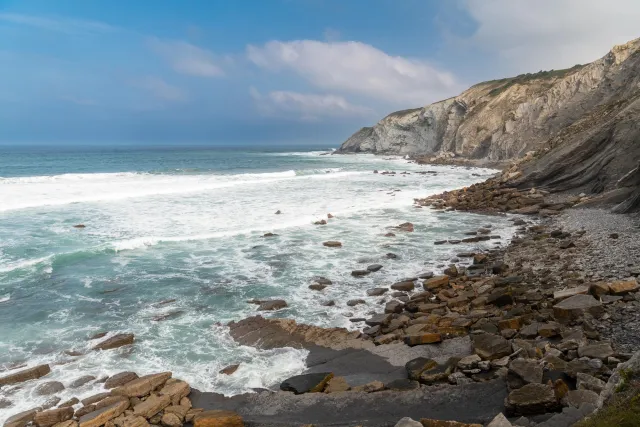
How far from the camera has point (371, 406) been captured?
6809 millimetres

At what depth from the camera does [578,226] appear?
17.0 m

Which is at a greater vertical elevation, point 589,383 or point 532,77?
point 532,77

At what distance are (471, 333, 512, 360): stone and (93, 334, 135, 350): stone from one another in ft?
25.7

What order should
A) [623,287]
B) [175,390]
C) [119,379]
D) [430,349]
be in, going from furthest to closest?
[623,287], [430,349], [119,379], [175,390]

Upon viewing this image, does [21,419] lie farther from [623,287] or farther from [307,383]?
[623,287]

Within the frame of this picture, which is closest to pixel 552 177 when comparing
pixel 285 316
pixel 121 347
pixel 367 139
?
pixel 285 316

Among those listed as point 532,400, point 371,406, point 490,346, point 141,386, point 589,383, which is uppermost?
point 589,383

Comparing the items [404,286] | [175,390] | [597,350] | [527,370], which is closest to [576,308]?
[597,350]

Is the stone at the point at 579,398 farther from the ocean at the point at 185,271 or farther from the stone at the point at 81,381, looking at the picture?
the stone at the point at 81,381

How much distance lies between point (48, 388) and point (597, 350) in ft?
32.8

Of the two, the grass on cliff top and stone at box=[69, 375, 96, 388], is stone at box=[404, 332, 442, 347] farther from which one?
Result: the grass on cliff top

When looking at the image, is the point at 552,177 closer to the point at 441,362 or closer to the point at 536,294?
the point at 536,294

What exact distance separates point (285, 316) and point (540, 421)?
23.2ft

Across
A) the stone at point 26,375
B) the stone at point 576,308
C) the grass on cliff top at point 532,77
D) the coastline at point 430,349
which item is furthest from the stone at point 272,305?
the grass on cliff top at point 532,77
